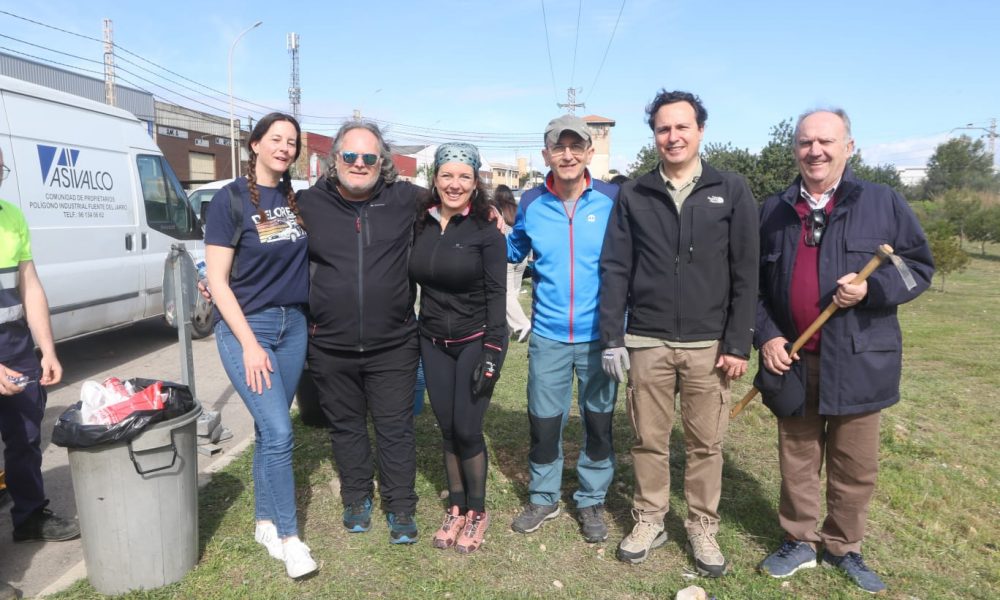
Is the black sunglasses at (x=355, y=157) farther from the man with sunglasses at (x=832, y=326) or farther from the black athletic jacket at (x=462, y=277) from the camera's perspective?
the man with sunglasses at (x=832, y=326)

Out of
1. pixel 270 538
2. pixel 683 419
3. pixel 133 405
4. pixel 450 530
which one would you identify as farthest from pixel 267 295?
pixel 683 419

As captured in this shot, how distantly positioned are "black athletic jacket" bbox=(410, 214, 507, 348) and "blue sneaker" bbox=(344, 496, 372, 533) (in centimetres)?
108

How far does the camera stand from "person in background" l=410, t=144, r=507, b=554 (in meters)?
3.27

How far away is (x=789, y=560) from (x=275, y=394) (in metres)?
2.60

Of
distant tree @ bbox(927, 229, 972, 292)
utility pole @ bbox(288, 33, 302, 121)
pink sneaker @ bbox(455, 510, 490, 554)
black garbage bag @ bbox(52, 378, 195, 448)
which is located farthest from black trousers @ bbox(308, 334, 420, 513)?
utility pole @ bbox(288, 33, 302, 121)

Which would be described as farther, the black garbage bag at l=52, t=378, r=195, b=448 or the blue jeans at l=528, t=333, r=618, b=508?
the blue jeans at l=528, t=333, r=618, b=508

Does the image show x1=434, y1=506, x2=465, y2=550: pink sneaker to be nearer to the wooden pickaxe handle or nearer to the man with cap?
the man with cap

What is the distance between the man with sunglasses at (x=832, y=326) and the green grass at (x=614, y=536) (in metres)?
0.30

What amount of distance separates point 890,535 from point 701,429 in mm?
1409

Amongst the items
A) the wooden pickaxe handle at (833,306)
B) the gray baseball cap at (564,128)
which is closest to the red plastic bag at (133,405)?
the gray baseball cap at (564,128)

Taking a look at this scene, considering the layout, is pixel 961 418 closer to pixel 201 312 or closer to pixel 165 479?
pixel 165 479

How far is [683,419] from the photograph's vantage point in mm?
3312

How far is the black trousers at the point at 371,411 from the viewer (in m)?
3.40

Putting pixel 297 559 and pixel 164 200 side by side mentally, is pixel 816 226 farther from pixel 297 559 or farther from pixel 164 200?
pixel 164 200
